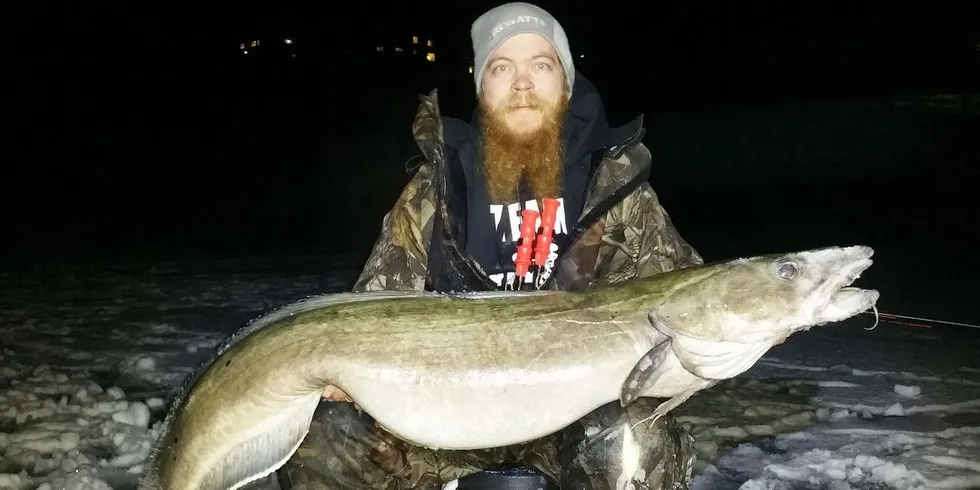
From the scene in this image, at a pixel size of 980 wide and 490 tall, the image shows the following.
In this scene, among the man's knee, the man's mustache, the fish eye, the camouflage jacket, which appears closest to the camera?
the fish eye

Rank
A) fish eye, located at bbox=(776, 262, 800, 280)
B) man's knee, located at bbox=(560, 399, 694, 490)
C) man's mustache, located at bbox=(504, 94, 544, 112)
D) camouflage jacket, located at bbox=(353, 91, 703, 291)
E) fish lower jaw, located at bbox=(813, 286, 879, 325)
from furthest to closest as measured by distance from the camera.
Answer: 1. man's mustache, located at bbox=(504, 94, 544, 112)
2. camouflage jacket, located at bbox=(353, 91, 703, 291)
3. man's knee, located at bbox=(560, 399, 694, 490)
4. fish eye, located at bbox=(776, 262, 800, 280)
5. fish lower jaw, located at bbox=(813, 286, 879, 325)

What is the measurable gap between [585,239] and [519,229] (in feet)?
1.19

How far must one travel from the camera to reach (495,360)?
2.46 meters

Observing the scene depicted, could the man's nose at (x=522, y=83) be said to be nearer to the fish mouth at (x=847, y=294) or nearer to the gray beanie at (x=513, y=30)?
the gray beanie at (x=513, y=30)

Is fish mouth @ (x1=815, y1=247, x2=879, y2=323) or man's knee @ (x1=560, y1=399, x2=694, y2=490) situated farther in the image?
man's knee @ (x1=560, y1=399, x2=694, y2=490)

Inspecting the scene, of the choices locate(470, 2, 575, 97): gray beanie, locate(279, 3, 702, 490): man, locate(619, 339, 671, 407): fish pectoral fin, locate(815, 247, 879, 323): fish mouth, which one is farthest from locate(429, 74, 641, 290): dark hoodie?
locate(815, 247, 879, 323): fish mouth

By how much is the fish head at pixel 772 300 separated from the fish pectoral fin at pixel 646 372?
0.08 meters

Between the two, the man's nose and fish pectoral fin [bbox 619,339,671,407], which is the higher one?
the man's nose

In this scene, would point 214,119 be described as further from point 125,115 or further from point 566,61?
point 566,61

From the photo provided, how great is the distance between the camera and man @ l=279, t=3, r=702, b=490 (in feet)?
9.39

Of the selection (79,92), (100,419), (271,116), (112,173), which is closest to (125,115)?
(79,92)

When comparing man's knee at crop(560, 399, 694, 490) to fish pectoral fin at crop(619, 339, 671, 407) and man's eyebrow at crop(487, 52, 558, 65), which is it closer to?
fish pectoral fin at crop(619, 339, 671, 407)

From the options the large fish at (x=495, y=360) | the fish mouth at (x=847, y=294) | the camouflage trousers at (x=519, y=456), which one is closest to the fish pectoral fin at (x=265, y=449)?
the large fish at (x=495, y=360)

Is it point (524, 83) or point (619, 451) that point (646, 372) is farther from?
point (524, 83)
